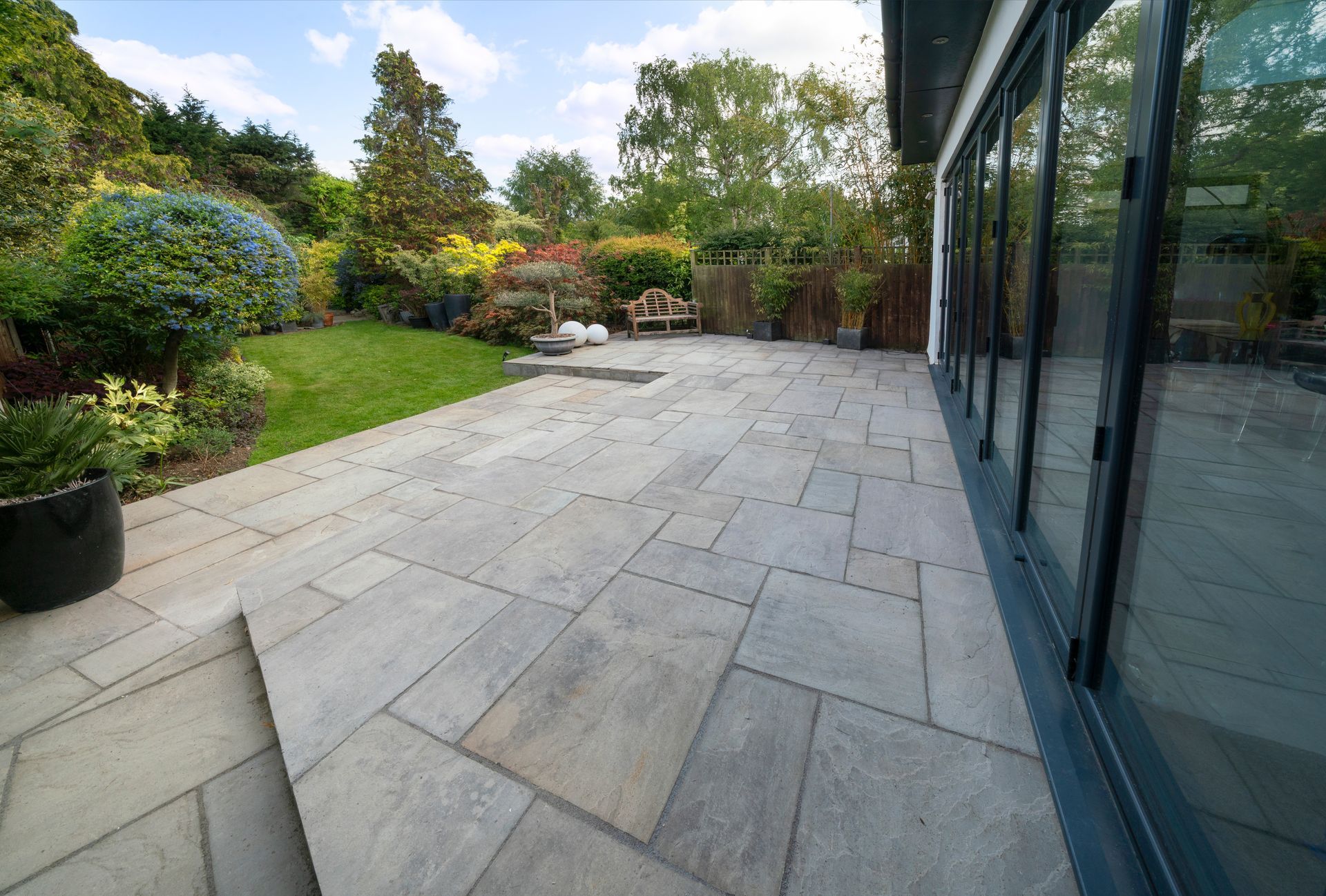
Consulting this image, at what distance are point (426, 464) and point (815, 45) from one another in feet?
57.9

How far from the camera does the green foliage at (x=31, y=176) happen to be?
293 centimetres

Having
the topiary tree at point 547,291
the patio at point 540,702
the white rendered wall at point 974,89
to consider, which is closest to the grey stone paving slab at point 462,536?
the patio at point 540,702

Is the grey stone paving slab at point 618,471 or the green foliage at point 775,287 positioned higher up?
the green foliage at point 775,287

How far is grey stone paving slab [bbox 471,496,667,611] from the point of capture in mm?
2205

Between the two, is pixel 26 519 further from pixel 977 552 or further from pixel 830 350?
pixel 830 350

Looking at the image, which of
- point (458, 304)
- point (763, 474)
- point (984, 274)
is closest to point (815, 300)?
point (984, 274)

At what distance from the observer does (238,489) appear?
352 centimetres

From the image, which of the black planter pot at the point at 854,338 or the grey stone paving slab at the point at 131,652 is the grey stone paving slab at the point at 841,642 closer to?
the grey stone paving slab at the point at 131,652

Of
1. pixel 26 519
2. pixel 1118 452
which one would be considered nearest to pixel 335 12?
pixel 26 519

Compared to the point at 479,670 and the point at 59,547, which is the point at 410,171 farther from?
the point at 479,670

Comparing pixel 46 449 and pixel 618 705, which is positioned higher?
pixel 46 449

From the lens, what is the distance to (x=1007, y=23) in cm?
236

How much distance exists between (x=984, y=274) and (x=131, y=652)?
14.1ft

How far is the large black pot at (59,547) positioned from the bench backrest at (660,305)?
719 centimetres
